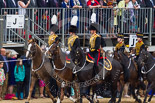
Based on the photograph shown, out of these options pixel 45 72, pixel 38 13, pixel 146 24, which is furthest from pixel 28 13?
pixel 146 24

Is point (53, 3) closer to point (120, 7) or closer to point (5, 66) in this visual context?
point (120, 7)

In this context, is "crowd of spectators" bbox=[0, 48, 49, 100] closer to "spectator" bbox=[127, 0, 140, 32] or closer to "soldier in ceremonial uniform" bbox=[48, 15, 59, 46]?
"soldier in ceremonial uniform" bbox=[48, 15, 59, 46]

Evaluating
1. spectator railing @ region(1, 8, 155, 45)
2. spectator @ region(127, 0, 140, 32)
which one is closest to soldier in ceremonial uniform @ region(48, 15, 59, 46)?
spectator railing @ region(1, 8, 155, 45)

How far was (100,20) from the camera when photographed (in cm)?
2755

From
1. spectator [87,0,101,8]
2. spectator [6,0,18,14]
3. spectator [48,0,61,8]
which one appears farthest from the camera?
spectator [87,0,101,8]

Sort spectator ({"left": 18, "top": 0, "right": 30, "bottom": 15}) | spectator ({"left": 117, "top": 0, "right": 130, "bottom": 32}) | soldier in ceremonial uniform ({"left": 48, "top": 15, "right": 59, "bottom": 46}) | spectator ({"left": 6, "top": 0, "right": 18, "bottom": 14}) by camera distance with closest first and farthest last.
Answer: soldier in ceremonial uniform ({"left": 48, "top": 15, "right": 59, "bottom": 46}) < spectator ({"left": 6, "top": 0, "right": 18, "bottom": 14}) < spectator ({"left": 18, "top": 0, "right": 30, "bottom": 15}) < spectator ({"left": 117, "top": 0, "right": 130, "bottom": 32})

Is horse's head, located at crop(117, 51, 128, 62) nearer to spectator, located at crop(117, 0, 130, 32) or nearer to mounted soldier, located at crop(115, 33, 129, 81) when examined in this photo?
mounted soldier, located at crop(115, 33, 129, 81)

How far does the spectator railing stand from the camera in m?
26.3

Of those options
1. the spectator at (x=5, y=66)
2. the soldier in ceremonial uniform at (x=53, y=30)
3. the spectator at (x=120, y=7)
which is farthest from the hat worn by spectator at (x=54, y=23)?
the spectator at (x=120, y=7)

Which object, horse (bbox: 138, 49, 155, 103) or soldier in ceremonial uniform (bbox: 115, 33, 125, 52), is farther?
soldier in ceremonial uniform (bbox: 115, 33, 125, 52)

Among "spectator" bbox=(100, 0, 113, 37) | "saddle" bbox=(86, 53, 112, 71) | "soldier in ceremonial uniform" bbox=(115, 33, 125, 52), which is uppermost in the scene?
"spectator" bbox=(100, 0, 113, 37)

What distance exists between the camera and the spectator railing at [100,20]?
86.2 feet

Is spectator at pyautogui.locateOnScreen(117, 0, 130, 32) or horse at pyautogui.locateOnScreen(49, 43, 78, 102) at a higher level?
spectator at pyautogui.locateOnScreen(117, 0, 130, 32)

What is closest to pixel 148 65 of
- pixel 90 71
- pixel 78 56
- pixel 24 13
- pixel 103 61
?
pixel 103 61
